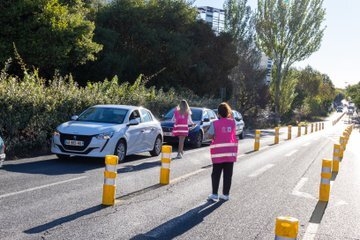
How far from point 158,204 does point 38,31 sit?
15.2m

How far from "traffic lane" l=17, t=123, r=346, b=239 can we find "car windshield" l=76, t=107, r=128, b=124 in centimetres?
343

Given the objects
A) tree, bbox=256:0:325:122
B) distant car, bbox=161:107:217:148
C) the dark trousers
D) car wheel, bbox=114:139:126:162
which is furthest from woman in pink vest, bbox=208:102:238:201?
tree, bbox=256:0:325:122

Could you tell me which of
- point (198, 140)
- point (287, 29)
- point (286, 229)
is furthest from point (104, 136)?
point (287, 29)

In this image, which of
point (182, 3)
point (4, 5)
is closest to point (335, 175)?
point (4, 5)

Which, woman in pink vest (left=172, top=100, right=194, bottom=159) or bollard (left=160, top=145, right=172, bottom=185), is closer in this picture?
bollard (left=160, top=145, right=172, bottom=185)

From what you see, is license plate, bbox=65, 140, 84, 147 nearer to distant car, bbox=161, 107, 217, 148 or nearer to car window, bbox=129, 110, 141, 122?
car window, bbox=129, 110, 141, 122

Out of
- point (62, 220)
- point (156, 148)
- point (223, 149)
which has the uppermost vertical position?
point (223, 149)

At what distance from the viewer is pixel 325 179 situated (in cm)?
925

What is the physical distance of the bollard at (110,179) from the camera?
303 inches

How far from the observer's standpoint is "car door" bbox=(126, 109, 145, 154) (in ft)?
44.7

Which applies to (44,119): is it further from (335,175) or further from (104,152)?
(335,175)

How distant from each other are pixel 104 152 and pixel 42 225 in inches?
238

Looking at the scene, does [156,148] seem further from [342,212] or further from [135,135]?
[342,212]

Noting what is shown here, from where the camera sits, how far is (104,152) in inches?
494
